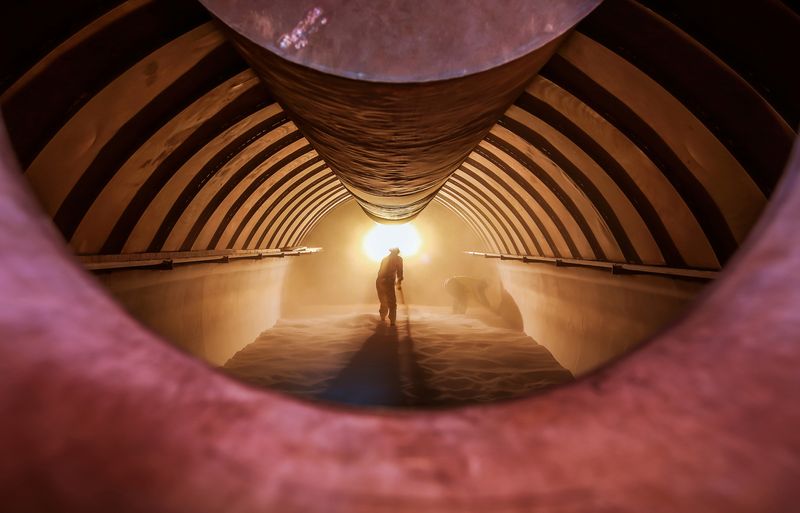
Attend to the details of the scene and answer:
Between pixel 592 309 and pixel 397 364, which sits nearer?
pixel 592 309

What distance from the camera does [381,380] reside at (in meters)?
8.71

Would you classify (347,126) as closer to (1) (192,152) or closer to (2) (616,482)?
(2) (616,482)

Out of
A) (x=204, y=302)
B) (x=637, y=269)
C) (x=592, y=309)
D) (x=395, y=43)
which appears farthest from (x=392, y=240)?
(x=395, y=43)

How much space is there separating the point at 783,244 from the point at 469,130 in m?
3.11

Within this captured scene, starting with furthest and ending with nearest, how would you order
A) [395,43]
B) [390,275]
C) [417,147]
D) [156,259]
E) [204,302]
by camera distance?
[390,275]
[204,302]
[156,259]
[417,147]
[395,43]

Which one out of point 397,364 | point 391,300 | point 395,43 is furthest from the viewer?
point 391,300

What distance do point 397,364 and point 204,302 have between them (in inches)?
146

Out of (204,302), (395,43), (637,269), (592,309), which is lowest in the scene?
(592,309)

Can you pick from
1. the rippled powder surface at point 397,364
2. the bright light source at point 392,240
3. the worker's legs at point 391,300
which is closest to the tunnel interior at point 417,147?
the rippled powder surface at point 397,364

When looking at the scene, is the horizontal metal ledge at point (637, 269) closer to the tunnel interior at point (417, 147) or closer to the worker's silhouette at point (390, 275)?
the tunnel interior at point (417, 147)

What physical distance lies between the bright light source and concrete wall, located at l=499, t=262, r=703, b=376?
10.2 metres

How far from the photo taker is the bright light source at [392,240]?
2358cm

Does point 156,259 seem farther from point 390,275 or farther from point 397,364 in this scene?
point 390,275

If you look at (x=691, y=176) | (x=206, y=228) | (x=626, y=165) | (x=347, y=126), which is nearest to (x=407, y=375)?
(x=206, y=228)
